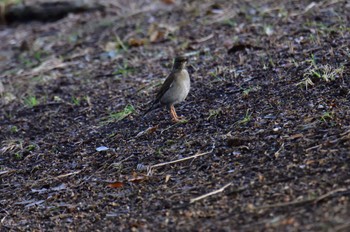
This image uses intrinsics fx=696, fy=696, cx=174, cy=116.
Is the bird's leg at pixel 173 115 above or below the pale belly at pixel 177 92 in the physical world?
below

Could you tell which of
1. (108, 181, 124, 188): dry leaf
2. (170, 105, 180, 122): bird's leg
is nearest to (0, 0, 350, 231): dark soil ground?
(108, 181, 124, 188): dry leaf

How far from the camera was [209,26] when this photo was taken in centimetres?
912

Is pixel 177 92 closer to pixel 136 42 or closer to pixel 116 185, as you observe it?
pixel 116 185

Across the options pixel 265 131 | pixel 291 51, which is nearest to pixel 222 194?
pixel 265 131

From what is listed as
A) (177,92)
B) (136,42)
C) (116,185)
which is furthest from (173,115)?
(136,42)

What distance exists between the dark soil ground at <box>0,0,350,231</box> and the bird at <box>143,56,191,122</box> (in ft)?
0.66

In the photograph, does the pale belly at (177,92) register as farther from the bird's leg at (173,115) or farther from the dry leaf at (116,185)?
the dry leaf at (116,185)

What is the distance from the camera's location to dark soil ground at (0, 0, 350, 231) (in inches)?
179

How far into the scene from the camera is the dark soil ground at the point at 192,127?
14.9ft

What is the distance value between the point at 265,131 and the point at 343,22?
9.20ft

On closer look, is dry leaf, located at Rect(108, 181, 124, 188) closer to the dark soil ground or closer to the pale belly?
the dark soil ground

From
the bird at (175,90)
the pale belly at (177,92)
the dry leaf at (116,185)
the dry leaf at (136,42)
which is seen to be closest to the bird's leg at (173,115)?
the bird at (175,90)

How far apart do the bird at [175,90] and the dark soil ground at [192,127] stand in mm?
202

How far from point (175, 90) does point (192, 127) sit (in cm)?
36
